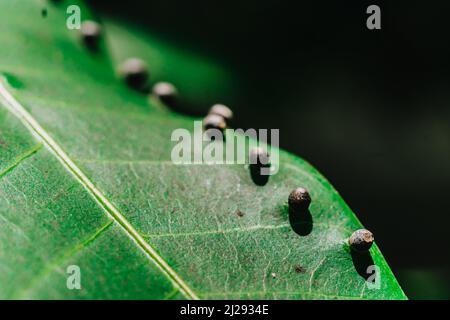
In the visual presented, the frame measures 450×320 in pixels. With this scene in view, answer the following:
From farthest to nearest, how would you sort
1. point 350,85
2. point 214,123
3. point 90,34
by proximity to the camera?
point 350,85, point 90,34, point 214,123

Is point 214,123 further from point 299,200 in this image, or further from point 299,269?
point 299,269

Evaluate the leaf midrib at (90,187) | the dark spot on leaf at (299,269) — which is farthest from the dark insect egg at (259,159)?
the leaf midrib at (90,187)

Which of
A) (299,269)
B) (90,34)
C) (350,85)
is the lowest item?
(299,269)

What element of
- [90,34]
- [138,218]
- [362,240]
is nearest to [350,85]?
[362,240]

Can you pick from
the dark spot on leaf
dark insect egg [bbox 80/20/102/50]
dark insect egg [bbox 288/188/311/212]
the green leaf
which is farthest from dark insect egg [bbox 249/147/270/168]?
dark insect egg [bbox 80/20/102/50]

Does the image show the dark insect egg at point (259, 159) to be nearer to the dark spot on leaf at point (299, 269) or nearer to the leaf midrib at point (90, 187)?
the dark spot on leaf at point (299, 269)

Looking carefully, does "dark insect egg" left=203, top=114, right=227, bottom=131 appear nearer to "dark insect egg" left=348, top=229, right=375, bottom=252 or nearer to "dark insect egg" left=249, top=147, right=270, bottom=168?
"dark insect egg" left=249, top=147, right=270, bottom=168

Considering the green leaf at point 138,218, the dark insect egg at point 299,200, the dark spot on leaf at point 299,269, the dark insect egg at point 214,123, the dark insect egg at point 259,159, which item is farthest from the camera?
the dark insect egg at point 214,123
